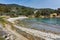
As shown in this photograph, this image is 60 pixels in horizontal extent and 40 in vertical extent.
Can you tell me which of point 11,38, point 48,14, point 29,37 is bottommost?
point 48,14

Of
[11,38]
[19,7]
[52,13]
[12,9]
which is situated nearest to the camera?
[11,38]

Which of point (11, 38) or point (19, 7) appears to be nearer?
point (11, 38)

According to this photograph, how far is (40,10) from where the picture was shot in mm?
41344

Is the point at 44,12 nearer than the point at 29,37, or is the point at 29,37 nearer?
the point at 29,37

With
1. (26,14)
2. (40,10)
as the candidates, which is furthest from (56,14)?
(26,14)

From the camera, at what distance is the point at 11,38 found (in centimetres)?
688

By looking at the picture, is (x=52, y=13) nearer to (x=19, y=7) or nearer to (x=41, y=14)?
(x=41, y=14)

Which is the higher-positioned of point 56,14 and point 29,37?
point 29,37

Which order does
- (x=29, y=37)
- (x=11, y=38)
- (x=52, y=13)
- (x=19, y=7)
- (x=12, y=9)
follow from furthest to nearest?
(x=19, y=7)
(x=52, y=13)
(x=12, y=9)
(x=11, y=38)
(x=29, y=37)

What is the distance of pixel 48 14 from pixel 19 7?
7.51m

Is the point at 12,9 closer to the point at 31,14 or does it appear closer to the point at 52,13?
the point at 31,14

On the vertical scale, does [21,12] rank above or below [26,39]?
below

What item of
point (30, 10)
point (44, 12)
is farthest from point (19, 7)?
point (44, 12)

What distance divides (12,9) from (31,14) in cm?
475
